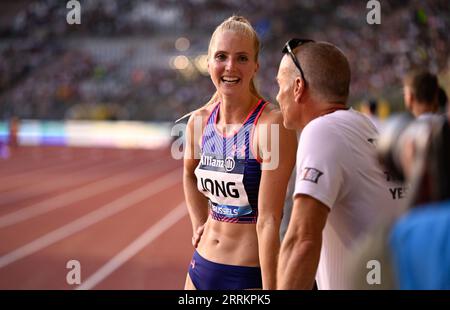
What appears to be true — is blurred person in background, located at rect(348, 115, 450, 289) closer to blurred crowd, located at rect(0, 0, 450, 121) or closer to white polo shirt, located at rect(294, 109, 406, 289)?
white polo shirt, located at rect(294, 109, 406, 289)

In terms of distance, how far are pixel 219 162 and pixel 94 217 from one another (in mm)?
7922

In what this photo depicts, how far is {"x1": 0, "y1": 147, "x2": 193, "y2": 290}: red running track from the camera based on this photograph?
6820 mm

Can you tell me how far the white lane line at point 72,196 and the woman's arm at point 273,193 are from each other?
7.72 meters

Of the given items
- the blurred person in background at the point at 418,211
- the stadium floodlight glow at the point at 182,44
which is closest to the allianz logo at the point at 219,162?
the blurred person in background at the point at 418,211

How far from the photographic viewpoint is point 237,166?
251 cm

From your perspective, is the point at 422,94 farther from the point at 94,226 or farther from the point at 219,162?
the point at 94,226

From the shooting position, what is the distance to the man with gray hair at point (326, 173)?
163 cm

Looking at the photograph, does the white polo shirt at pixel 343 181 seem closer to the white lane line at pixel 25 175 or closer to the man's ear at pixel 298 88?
the man's ear at pixel 298 88

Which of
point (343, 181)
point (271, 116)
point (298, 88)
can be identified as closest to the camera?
point (343, 181)

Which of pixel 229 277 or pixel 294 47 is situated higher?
pixel 294 47

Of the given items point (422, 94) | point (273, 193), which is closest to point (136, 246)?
point (422, 94)

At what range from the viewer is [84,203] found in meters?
11.5
